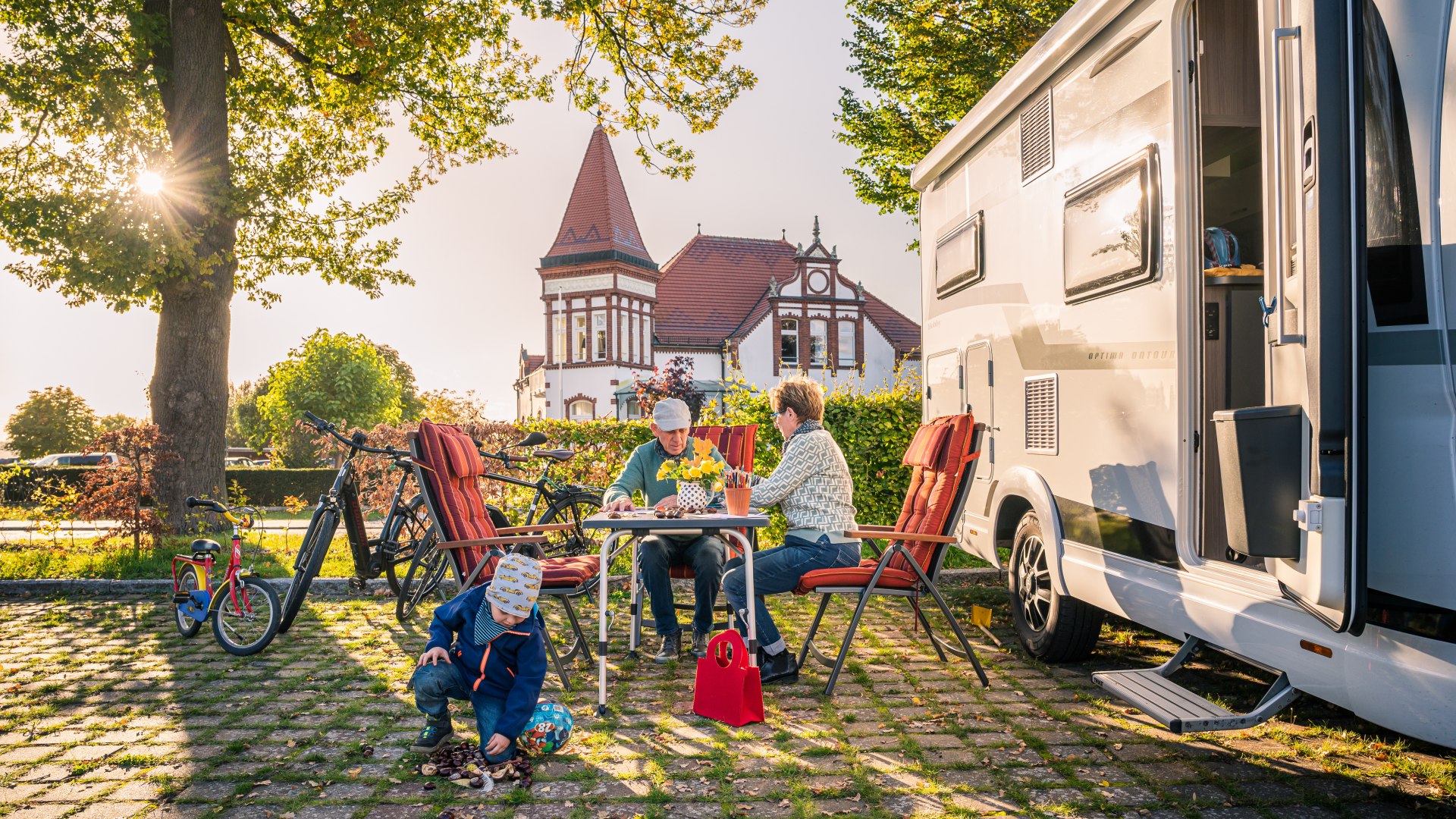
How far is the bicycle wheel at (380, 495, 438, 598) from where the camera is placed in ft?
23.6

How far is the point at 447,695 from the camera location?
3.86 metres

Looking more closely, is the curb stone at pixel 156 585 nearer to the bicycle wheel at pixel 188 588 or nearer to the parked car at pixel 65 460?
the bicycle wheel at pixel 188 588

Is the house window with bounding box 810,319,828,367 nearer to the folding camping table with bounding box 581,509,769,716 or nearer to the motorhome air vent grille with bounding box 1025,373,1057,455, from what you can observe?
the motorhome air vent grille with bounding box 1025,373,1057,455

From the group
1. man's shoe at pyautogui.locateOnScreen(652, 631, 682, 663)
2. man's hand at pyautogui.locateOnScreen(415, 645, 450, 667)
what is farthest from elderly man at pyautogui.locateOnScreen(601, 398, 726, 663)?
man's hand at pyautogui.locateOnScreen(415, 645, 450, 667)

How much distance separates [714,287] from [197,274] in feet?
109

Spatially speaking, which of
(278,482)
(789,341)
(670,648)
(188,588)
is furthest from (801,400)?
(789,341)

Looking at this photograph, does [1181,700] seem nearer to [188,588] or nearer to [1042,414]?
[1042,414]

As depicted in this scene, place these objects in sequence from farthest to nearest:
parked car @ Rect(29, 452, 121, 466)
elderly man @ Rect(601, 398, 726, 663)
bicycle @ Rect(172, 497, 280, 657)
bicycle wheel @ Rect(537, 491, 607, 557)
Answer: parked car @ Rect(29, 452, 121, 466), bicycle wheel @ Rect(537, 491, 607, 557), bicycle @ Rect(172, 497, 280, 657), elderly man @ Rect(601, 398, 726, 663)

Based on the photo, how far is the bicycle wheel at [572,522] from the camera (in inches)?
296

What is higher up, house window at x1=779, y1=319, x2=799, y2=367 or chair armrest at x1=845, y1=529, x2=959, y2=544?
house window at x1=779, y1=319, x2=799, y2=367

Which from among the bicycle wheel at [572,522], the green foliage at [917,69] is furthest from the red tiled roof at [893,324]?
the bicycle wheel at [572,522]

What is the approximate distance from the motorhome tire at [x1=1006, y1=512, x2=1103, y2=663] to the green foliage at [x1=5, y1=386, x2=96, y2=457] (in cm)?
5703

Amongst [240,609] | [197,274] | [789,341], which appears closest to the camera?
[240,609]

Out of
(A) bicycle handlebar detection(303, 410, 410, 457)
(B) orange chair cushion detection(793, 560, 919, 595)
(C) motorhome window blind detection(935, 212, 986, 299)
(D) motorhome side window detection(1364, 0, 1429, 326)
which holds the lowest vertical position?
(B) orange chair cushion detection(793, 560, 919, 595)
